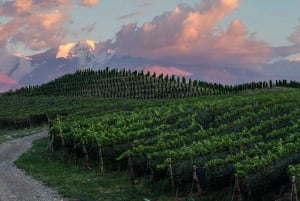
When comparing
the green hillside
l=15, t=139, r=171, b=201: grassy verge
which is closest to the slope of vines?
l=15, t=139, r=171, b=201: grassy verge

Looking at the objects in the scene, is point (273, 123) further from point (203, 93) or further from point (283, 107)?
point (203, 93)

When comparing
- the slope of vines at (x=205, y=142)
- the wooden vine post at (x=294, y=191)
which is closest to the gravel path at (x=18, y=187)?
the slope of vines at (x=205, y=142)

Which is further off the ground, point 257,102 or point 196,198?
point 257,102

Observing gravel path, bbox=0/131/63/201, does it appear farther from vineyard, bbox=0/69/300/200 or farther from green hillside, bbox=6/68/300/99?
green hillside, bbox=6/68/300/99

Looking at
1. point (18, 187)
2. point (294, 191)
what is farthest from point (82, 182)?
point (294, 191)

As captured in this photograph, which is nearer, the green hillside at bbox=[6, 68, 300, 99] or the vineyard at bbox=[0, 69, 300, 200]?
the vineyard at bbox=[0, 69, 300, 200]

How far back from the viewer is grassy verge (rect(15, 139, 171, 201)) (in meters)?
23.4

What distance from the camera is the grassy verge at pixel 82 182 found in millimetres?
23359

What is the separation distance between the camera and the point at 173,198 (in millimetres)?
21969

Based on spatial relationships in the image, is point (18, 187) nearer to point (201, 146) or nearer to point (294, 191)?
point (201, 146)

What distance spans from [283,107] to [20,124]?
150 ft

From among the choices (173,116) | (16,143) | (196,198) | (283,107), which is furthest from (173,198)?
(16,143)

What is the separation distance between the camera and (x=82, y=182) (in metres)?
27.5

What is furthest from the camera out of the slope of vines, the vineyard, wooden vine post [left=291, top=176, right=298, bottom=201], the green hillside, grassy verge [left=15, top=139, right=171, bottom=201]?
the green hillside
